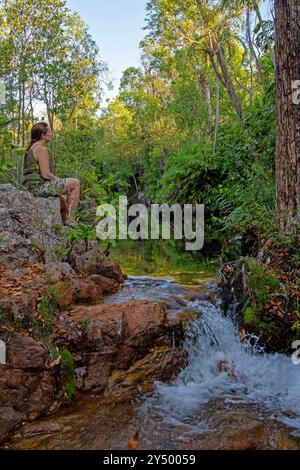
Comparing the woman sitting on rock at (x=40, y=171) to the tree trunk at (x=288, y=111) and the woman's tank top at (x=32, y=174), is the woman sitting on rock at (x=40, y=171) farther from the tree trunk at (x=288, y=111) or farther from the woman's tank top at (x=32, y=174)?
the tree trunk at (x=288, y=111)

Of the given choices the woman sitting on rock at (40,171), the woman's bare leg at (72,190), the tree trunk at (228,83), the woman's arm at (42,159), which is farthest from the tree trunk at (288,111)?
the tree trunk at (228,83)

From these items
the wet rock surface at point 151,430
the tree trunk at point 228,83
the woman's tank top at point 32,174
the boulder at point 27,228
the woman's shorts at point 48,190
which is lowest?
the wet rock surface at point 151,430

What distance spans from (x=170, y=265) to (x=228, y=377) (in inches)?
191

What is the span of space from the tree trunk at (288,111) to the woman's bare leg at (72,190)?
2986 millimetres

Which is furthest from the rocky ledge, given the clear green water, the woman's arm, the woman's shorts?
the clear green water

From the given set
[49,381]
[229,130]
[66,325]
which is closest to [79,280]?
[66,325]

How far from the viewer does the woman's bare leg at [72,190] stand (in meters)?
6.17

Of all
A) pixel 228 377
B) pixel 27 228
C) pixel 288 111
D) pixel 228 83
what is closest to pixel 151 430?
pixel 228 377

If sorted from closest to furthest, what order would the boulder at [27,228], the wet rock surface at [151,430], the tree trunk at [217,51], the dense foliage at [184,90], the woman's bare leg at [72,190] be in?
the wet rock surface at [151,430] → the boulder at [27,228] → the woman's bare leg at [72,190] → the dense foliage at [184,90] → the tree trunk at [217,51]

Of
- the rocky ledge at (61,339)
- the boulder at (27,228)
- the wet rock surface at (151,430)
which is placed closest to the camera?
the wet rock surface at (151,430)

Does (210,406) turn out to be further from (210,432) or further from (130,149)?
(130,149)

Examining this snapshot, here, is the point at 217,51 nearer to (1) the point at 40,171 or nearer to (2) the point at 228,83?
(2) the point at 228,83

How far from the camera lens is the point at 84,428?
3.05 m

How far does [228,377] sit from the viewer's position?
412 cm
